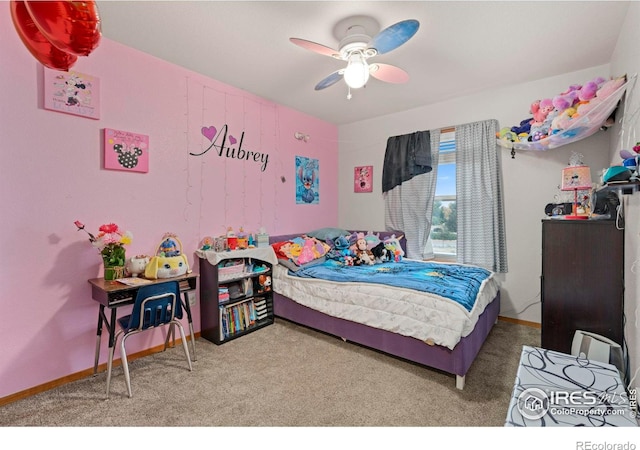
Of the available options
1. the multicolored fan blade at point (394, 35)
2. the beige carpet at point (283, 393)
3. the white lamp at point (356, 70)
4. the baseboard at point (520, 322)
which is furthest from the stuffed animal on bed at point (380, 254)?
the multicolored fan blade at point (394, 35)

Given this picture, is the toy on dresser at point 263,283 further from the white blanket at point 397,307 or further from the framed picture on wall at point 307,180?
the framed picture on wall at point 307,180

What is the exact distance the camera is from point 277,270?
325 cm

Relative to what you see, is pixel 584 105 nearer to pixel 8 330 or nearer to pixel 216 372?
pixel 216 372

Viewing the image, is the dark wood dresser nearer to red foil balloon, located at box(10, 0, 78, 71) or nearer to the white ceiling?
the white ceiling

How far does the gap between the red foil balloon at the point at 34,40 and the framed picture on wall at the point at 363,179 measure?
141 inches

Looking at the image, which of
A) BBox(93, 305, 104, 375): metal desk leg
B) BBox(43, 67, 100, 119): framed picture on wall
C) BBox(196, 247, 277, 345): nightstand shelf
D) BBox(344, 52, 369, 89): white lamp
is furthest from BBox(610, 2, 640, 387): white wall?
BBox(43, 67, 100, 119): framed picture on wall

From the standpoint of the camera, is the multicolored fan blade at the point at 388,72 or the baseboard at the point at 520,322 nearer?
the multicolored fan blade at the point at 388,72

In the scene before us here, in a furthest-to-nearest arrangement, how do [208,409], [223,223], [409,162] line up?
[409,162], [223,223], [208,409]

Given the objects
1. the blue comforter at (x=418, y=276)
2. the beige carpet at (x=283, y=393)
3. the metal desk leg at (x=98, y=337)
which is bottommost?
the beige carpet at (x=283, y=393)

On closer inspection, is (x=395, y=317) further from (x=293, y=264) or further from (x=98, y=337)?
(x=98, y=337)

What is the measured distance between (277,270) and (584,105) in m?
3.04

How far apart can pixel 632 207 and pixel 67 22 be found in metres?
2.69

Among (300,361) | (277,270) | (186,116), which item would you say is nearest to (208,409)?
(300,361)

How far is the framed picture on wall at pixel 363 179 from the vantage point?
4246mm
